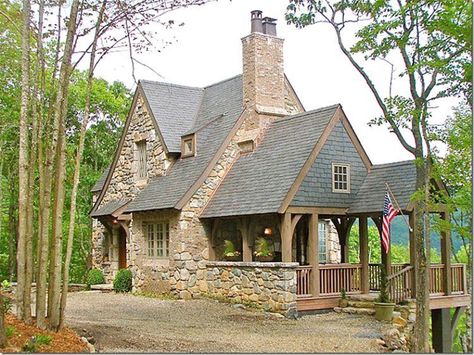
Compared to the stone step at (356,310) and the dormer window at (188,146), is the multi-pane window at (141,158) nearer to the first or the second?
the dormer window at (188,146)

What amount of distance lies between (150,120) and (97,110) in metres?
8.16

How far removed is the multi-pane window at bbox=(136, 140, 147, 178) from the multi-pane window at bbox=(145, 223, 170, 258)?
181 cm

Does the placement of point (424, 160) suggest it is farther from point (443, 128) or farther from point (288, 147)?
point (288, 147)

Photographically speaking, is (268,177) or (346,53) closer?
(346,53)

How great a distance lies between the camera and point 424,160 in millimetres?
9977

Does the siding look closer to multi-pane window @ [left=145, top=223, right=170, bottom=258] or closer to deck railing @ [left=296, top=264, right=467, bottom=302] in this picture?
deck railing @ [left=296, top=264, right=467, bottom=302]

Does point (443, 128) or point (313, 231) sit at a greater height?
point (443, 128)

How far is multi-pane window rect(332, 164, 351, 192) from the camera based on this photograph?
13.9m

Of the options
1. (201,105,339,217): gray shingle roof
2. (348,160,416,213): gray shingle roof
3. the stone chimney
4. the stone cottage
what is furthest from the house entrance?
(348,160,416,213): gray shingle roof

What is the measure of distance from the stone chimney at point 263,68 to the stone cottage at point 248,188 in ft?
0.09

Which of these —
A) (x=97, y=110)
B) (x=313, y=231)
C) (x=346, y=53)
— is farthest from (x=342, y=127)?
(x=97, y=110)

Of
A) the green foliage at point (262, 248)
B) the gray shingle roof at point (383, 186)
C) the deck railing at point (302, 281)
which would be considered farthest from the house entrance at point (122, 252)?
the gray shingle roof at point (383, 186)

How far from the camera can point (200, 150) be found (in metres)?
16.2

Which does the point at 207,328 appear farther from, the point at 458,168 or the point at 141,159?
the point at 141,159
